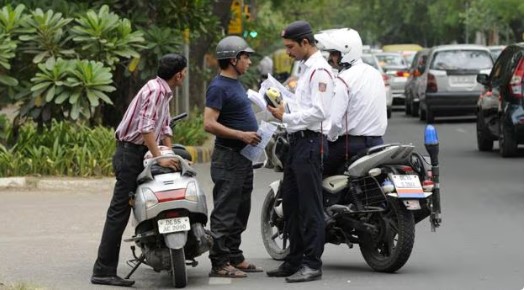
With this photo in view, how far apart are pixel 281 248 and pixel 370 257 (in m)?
1.09

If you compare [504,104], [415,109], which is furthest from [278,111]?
[415,109]

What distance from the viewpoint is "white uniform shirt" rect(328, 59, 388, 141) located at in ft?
33.0

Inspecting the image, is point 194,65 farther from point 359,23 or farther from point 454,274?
point 359,23

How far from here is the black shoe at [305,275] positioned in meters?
9.70

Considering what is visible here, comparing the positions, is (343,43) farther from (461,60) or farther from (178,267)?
(461,60)

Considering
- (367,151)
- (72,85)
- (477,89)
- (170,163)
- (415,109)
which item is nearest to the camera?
(170,163)

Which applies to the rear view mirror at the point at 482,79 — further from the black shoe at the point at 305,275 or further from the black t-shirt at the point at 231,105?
the black shoe at the point at 305,275

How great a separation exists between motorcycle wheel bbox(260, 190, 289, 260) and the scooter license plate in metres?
1.43

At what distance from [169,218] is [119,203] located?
1.65 feet

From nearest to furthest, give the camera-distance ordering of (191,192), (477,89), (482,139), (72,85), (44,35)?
(191,192) → (72,85) → (44,35) → (482,139) → (477,89)

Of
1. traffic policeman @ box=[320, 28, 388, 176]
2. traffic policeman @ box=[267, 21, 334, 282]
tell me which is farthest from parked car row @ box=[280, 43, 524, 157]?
traffic policeman @ box=[267, 21, 334, 282]

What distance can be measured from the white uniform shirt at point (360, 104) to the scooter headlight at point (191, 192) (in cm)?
112

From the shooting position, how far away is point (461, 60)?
29250mm

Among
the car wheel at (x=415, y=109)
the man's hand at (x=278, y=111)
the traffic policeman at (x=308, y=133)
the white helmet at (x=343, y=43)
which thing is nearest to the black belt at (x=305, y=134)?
the traffic policeman at (x=308, y=133)
